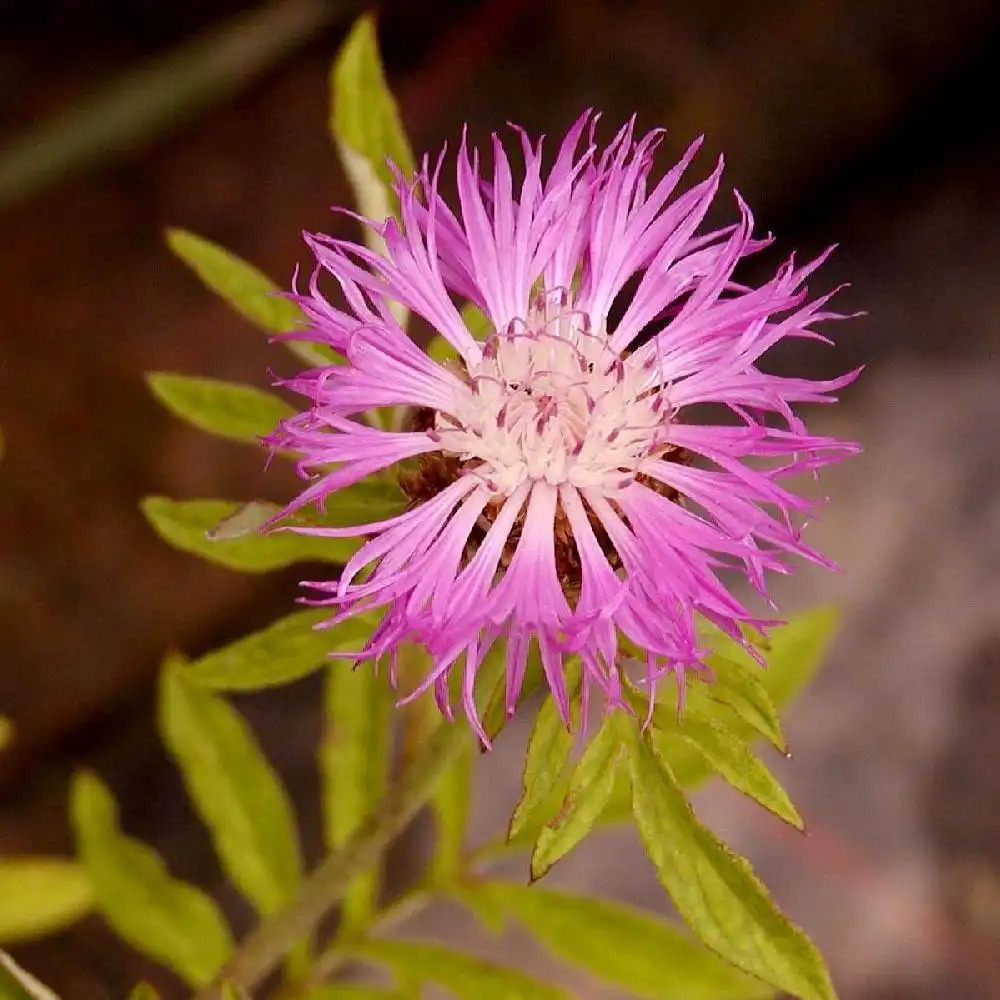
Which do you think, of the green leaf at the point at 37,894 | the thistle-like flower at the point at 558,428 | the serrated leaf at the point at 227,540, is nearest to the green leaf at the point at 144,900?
the green leaf at the point at 37,894

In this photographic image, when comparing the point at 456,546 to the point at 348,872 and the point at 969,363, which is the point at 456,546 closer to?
the point at 348,872

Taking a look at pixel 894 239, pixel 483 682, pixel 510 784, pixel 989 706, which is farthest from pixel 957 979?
pixel 483 682

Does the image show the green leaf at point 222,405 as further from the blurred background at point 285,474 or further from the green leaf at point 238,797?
the blurred background at point 285,474

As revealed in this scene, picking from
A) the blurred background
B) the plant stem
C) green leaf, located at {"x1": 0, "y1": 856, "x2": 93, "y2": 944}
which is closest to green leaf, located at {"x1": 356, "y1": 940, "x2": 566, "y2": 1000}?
the plant stem

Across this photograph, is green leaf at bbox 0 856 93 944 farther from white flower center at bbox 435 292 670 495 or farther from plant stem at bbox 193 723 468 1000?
white flower center at bbox 435 292 670 495

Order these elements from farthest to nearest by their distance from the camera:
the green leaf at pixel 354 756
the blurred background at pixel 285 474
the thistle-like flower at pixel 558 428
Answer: the blurred background at pixel 285 474 < the green leaf at pixel 354 756 < the thistle-like flower at pixel 558 428

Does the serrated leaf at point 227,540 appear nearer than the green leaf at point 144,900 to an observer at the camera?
Yes
